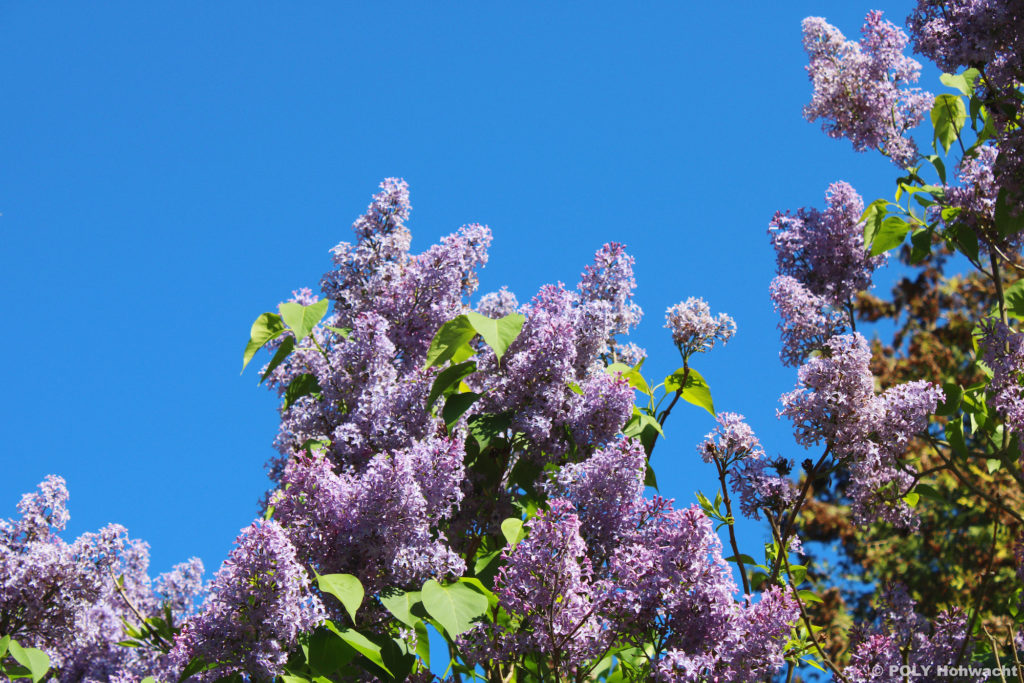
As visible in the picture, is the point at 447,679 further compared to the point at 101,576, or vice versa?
the point at 101,576

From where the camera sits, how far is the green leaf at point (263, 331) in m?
3.33

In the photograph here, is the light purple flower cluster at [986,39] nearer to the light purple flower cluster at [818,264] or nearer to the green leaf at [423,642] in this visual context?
the light purple flower cluster at [818,264]

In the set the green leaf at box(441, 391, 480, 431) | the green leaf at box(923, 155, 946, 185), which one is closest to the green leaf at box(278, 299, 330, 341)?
the green leaf at box(441, 391, 480, 431)

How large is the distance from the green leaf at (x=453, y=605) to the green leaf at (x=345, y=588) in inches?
7.0

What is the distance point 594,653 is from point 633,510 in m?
0.39

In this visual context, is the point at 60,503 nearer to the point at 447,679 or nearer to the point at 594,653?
the point at 447,679

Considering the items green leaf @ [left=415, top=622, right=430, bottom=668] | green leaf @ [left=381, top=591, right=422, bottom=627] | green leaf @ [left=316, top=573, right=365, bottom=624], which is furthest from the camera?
green leaf @ [left=415, top=622, right=430, bottom=668]

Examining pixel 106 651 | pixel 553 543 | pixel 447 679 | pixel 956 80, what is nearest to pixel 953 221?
→ pixel 956 80

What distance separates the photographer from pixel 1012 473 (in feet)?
10.4

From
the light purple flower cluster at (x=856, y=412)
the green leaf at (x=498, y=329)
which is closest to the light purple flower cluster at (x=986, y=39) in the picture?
the light purple flower cluster at (x=856, y=412)

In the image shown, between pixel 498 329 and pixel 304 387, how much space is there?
3.12ft

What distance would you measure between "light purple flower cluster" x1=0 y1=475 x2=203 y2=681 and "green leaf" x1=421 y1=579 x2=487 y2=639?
189 cm

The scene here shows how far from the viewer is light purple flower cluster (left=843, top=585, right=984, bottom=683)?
126 inches

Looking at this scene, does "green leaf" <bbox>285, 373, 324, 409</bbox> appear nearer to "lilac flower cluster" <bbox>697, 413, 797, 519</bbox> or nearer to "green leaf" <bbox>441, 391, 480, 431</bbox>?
"green leaf" <bbox>441, 391, 480, 431</bbox>
